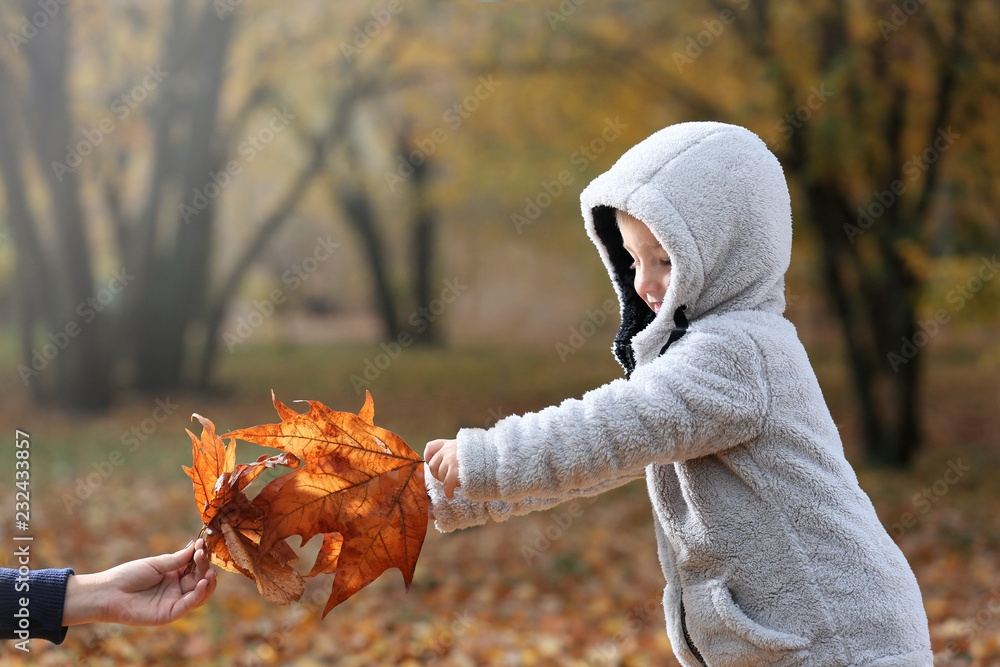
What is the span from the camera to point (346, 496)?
6.09 feet

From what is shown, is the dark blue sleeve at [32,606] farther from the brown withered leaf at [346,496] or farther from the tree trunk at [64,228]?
the tree trunk at [64,228]

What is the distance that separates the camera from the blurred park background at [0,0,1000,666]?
5586 millimetres

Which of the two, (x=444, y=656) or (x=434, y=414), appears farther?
(x=434, y=414)

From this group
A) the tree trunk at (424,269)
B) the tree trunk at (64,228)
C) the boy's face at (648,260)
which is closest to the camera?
the boy's face at (648,260)

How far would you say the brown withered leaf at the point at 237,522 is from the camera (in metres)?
1.88

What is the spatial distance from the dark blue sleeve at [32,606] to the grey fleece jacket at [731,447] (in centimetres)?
105

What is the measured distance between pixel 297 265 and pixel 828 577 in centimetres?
2423

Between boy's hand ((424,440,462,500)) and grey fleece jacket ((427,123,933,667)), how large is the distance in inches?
2.5

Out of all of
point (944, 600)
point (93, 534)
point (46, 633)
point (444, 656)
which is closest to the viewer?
point (46, 633)

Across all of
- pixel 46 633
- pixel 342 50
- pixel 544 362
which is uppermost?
pixel 46 633

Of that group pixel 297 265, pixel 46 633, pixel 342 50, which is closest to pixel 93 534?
pixel 46 633

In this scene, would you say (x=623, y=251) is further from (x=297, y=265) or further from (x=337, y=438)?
(x=297, y=265)

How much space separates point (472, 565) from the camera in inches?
253

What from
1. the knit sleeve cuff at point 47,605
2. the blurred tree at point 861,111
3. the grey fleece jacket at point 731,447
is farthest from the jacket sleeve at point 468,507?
the blurred tree at point 861,111
